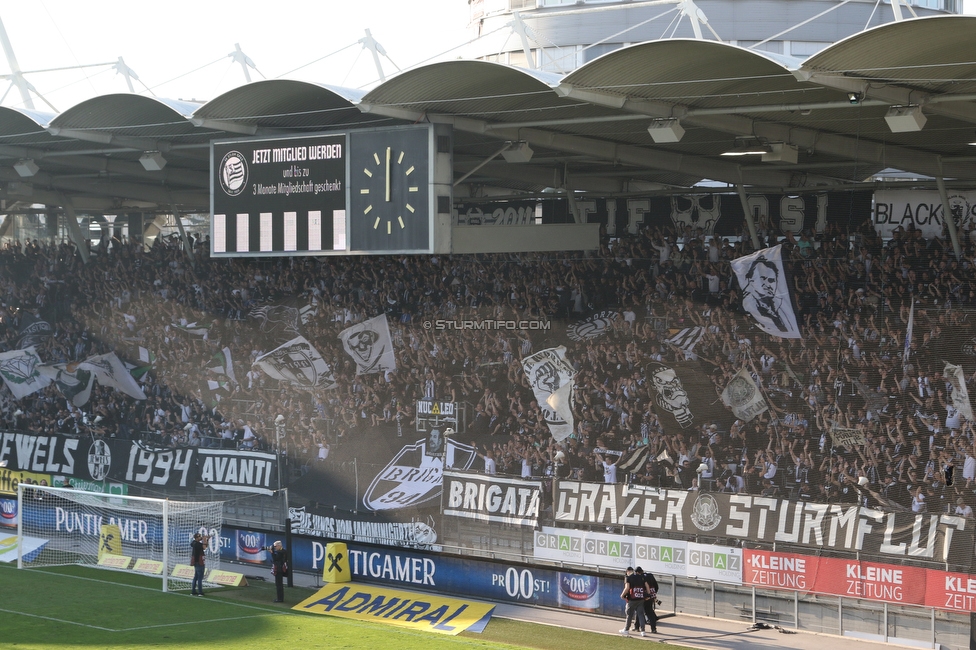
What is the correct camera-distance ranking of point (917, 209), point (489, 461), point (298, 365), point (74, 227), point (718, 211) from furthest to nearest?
point (74, 227) < point (298, 365) < point (718, 211) < point (917, 209) < point (489, 461)

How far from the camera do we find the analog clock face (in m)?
15.9

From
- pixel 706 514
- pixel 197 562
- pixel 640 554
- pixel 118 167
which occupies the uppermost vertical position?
pixel 118 167

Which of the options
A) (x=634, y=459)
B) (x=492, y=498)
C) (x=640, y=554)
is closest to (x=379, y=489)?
(x=492, y=498)

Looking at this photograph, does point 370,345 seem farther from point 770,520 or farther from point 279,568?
point 770,520

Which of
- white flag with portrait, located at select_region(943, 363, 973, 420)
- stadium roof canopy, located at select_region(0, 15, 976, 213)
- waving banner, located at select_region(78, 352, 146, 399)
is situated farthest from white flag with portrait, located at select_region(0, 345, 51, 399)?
white flag with portrait, located at select_region(943, 363, 973, 420)

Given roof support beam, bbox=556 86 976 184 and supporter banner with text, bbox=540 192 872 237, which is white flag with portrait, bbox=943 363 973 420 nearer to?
roof support beam, bbox=556 86 976 184

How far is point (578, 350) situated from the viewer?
21.3 m

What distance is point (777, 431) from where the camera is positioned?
1811 cm

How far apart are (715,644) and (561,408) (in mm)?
6327

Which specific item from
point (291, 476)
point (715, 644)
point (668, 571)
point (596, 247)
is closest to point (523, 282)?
point (596, 247)

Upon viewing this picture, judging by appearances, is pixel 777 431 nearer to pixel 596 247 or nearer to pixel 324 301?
pixel 596 247

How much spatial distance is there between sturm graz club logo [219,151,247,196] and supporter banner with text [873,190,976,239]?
11.4m

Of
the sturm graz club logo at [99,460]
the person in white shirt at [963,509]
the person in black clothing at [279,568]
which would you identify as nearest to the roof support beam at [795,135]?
the person in white shirt at [963,509]

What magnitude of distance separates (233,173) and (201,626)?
691 cm
